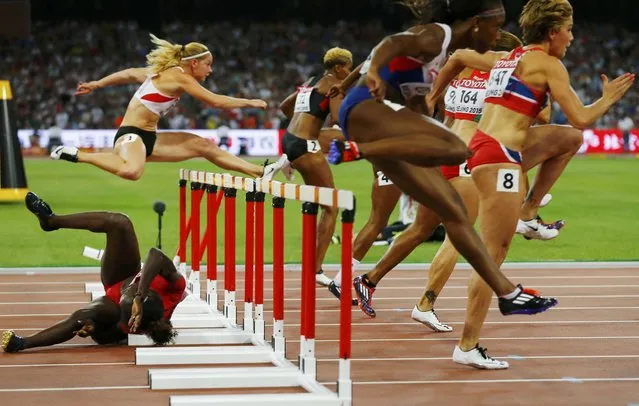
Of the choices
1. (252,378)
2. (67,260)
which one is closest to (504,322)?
(252,378)

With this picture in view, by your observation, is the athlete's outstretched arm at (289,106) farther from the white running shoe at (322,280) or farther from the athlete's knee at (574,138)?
the athlete's knee at (574,138)

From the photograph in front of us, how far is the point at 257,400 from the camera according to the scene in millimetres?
5992

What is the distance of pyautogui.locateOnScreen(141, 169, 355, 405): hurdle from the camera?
596 cm

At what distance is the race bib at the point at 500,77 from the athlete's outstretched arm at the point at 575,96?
23 cm

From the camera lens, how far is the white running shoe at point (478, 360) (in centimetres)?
741

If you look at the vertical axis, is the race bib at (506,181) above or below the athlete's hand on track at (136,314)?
above

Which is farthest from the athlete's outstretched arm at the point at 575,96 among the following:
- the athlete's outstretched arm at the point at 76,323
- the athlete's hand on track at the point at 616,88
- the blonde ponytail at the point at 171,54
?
the blonde ponytail at the point at 171,54

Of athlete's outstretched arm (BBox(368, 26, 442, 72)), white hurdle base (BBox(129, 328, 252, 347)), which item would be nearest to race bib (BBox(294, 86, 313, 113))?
white hurdle base (BBox(129, 328, 252, 347))

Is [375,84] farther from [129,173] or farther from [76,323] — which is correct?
[129,173]

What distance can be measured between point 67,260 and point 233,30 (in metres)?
40.7

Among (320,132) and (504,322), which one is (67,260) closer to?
(320,132)

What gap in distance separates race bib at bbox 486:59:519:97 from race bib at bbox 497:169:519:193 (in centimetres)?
48

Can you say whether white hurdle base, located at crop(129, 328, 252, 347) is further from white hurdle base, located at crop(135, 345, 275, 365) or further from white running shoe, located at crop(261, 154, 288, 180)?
white running shoe, located at crop(261, 154, 288, 180)

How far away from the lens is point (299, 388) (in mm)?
6691
